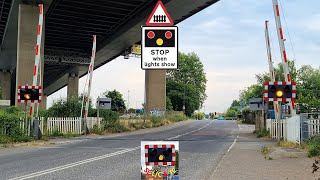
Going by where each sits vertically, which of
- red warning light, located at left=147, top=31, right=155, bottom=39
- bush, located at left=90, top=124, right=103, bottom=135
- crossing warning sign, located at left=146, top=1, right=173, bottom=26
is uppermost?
crossing warning sign, located at left=146, top=1, right=173, bottom=26

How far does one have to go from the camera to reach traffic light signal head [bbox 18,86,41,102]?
22859 millimetres

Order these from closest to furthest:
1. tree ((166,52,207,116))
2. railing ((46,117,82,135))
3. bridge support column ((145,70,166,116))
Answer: railing ((46,117,82,135)), bridge support column ((145,70,166,116)), tree ((166,52,207,116))

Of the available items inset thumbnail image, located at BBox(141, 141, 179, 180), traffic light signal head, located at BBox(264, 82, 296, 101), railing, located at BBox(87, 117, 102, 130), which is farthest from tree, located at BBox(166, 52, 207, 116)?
inset thumbnail image, located at BBox(141, 141, 179, 180)

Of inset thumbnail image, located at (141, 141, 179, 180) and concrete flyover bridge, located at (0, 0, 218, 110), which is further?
concrete flyover bridge, located at (0, 0, 218, 110)

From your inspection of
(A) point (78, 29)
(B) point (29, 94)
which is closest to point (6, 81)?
(A) point (78, 29)

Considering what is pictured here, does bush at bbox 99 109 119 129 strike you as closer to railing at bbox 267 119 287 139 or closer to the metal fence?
railing at bbox 267 119 287 139

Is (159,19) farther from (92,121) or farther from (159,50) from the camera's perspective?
(92,121)

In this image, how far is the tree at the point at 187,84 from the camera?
394ft

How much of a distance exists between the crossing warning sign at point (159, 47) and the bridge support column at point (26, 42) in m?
32.9

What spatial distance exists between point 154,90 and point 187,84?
2575 inches

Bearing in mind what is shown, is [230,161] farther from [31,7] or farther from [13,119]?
[31,7]

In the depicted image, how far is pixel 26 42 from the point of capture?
37531 mm

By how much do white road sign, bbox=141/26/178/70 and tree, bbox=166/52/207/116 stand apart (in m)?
111

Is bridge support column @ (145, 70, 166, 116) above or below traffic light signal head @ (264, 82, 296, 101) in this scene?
above
